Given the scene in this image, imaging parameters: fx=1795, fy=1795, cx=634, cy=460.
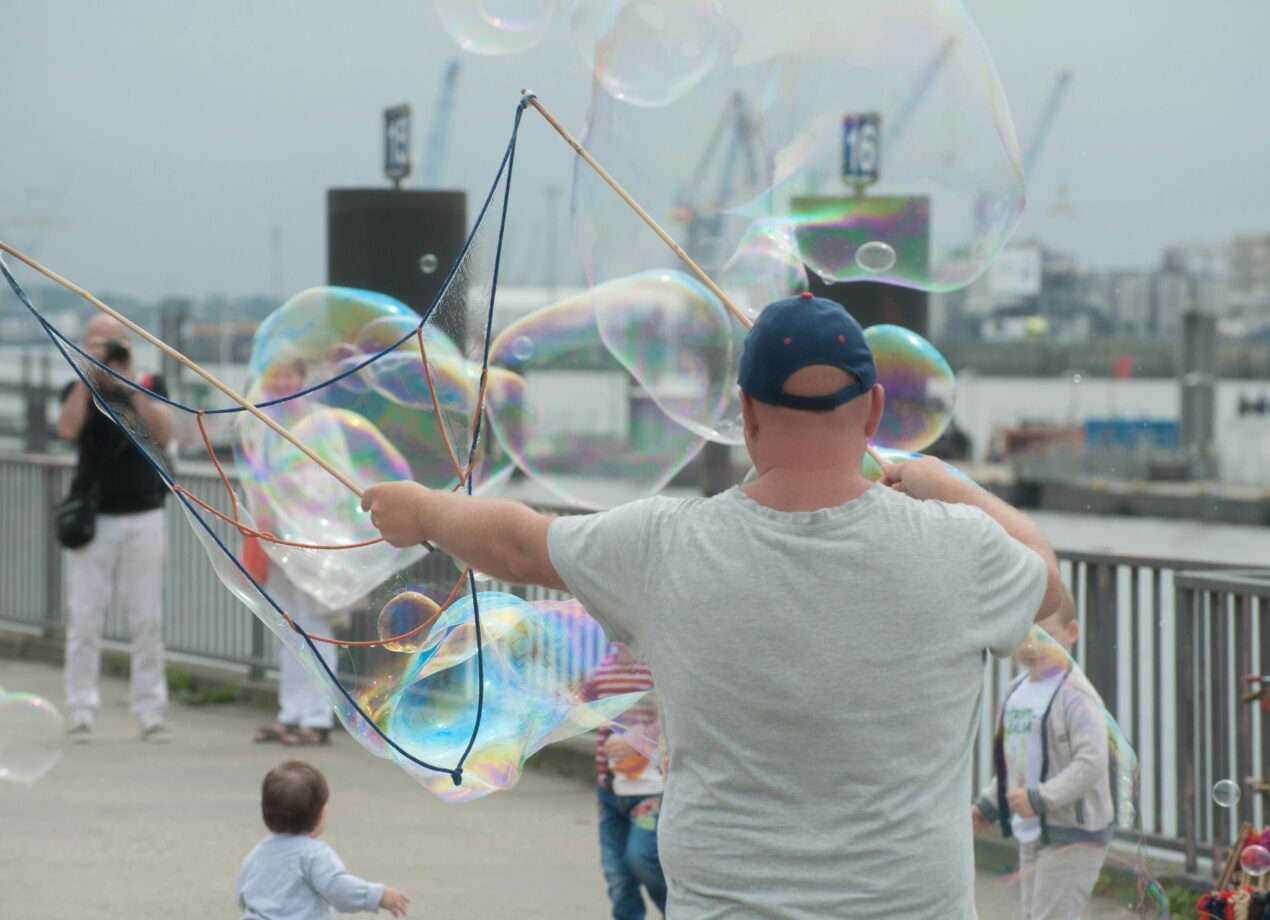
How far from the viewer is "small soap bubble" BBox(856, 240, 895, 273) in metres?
5.41

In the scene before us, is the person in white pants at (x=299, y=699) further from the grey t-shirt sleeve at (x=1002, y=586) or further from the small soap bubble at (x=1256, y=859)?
the grey t-shirt sleeve at (x=1002, y=586)

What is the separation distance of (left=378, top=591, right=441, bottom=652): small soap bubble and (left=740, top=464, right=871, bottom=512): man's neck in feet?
4.70

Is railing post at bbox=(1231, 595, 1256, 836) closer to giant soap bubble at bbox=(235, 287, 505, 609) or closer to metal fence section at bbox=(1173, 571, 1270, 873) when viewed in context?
metal fence section at bbox=(1173, 571, 1270, 873)

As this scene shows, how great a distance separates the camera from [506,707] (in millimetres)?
3631

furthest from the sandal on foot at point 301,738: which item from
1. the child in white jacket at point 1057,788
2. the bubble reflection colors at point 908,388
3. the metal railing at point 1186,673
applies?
the child in white jacket at point 1057,788

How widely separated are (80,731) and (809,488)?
7059 millimetres

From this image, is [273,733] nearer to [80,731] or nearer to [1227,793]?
[80,731]

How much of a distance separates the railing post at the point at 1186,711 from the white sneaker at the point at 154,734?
4.93 meters

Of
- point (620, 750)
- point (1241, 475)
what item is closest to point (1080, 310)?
point (1241, 475)

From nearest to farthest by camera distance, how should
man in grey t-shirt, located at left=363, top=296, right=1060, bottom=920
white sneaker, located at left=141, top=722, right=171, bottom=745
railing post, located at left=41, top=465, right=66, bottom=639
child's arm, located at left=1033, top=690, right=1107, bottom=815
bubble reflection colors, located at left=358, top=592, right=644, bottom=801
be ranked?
man in grey t-shirt, located at left=363, top=296, right=1060, bottom=920 < bubble reflection colors, located at left=358, top=592, right=644, bottom=801 < child's arm, located at left=1033, top=690, right=1107, bottom=815 < white sneaker, located at left=141, top=722, right=171, bottom=745 < railing post, located at left=41, top=465, right=66, bottom=639

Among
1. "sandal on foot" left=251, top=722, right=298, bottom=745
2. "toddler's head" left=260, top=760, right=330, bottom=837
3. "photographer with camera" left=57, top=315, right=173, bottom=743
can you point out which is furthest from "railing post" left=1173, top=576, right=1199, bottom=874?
"photographer with camera" left=57, top=315, right=173, bottom=743

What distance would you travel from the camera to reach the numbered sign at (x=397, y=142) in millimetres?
11305

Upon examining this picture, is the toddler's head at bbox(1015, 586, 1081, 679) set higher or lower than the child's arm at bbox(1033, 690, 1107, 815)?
higher

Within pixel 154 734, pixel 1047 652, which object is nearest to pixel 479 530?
pixel 1047 652
